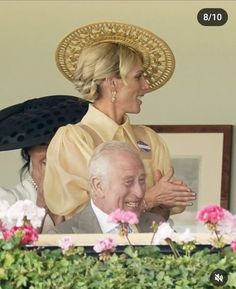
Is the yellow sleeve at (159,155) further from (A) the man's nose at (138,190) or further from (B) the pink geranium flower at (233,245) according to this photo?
(B) the pink geranium flower at (233,245)

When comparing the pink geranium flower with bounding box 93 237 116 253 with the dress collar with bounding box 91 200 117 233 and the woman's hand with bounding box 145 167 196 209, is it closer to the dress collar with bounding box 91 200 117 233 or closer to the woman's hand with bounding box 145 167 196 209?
the dress collar with bounding box 91 200 117 233

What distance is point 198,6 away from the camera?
577 centimetres

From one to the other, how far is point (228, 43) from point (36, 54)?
28.9 inches

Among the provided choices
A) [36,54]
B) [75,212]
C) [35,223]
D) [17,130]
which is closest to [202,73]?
[36,54]

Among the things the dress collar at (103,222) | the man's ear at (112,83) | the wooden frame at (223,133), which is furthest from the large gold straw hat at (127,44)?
the wooden frame at (223,133)

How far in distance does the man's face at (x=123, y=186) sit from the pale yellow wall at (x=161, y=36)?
60.9 inches

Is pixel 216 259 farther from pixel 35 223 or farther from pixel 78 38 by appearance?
pixel 78 38

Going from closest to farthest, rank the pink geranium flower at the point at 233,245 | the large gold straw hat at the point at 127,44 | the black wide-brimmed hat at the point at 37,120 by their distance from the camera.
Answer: the pink geranium flower at the point at 233,245
the large gold straw hat at the point at 127,44
the black wide-brimmed hat at the point at 37,120

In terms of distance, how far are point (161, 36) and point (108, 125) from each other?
1.23 m

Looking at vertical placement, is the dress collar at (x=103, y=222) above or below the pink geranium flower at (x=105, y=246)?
below

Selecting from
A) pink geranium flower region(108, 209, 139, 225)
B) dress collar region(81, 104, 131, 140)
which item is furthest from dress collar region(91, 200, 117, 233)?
pink geranium flower region(108, 209, 139, 225)

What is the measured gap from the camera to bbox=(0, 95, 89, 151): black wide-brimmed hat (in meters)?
4.96

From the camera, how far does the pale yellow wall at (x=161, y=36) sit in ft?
19.2

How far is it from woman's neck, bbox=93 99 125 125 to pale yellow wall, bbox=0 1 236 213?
117cm
